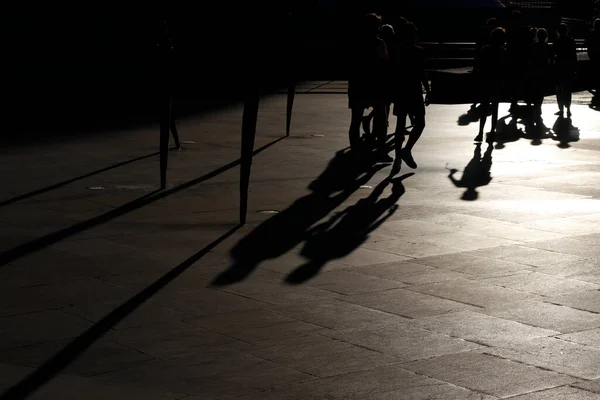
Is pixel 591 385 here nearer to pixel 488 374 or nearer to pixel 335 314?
pixel 488 374

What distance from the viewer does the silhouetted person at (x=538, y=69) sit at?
21984 millimetres

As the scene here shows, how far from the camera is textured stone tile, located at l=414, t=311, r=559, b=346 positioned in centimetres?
699

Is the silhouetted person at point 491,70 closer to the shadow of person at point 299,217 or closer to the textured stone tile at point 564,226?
the shadow of person at point 299,217

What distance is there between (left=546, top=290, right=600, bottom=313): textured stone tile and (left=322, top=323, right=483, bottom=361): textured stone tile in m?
1.23

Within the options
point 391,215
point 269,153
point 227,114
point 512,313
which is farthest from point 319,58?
point 512,313

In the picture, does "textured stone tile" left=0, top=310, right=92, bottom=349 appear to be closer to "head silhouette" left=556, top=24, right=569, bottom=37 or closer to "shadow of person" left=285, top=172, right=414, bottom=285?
"shadow of person" left=285, top=172, right=414, bottom=285

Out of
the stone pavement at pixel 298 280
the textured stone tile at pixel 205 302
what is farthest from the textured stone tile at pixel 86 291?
the textured stone tile at pixel 205 302

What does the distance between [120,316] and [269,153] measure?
8.94m

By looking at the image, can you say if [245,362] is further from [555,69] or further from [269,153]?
[555,69]

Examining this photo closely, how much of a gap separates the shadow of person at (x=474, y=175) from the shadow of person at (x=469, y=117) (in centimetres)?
458

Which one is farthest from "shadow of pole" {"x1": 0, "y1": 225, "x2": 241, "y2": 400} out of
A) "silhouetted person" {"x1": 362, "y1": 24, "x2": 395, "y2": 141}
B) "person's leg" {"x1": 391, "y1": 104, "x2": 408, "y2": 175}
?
"silhouetted person" {"x1": 362, "y1": 24, "x2": 395, "y2": 141}

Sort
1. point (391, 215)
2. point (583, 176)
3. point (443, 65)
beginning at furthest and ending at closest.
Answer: point (443, 65), point (583, 176), point (391, 215)

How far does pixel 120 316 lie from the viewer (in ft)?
24.6

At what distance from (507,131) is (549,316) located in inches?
503
